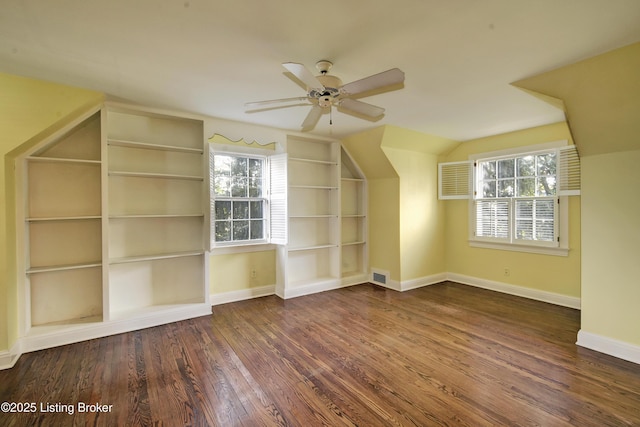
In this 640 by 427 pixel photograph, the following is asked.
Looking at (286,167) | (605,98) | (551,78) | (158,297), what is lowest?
(158,297)

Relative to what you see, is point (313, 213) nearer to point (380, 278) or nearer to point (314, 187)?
point (314, 187)

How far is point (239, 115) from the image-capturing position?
11.5 feet

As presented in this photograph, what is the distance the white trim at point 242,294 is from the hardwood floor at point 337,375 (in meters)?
0.45

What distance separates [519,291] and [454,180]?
6.52 ft

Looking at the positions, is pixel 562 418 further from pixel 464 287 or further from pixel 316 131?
pixel 316 131

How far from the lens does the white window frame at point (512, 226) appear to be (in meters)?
3.78

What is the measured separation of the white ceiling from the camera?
5.31ft

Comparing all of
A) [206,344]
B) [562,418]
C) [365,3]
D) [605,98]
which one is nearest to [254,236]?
[206,344]

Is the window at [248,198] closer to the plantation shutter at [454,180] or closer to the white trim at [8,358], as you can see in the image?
the white trim at [8,358]

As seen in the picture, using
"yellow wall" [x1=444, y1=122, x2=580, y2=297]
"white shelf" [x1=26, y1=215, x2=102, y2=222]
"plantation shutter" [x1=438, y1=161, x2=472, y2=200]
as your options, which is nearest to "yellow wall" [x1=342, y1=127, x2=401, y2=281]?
"plantation shutter" [x1=438, y1=161, x2=472, y2=200]

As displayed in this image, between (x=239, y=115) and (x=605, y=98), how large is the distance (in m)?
3.57

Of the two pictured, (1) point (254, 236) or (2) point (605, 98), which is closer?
(2) point (605, 98)

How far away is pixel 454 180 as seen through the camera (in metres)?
4.89

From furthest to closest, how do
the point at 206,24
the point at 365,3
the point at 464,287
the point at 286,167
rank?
the point at 464,287
the point at 286,167
the point at 206,24
the point at 365,3
